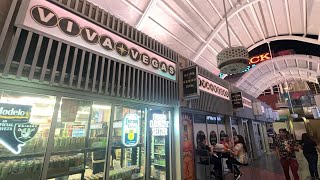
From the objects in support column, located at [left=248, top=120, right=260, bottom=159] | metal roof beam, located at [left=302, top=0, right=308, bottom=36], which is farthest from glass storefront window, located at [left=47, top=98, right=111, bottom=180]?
support column, located at [left=248, top=120, right=260, bottom=159]

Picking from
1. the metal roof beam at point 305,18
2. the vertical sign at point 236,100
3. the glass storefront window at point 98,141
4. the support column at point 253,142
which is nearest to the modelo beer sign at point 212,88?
→ the vertical sign at point 236,100

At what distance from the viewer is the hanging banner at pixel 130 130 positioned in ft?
11.0

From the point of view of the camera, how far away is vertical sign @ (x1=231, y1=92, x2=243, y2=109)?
7.55m

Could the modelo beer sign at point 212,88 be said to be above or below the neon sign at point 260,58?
below

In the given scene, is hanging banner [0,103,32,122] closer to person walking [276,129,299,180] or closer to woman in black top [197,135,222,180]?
woman in black top [197,135,222,180]

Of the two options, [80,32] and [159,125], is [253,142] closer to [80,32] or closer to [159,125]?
[159,125]

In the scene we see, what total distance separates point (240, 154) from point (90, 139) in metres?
4.17

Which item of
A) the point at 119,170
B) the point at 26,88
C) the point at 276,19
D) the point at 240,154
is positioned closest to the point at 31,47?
the point at 26,88

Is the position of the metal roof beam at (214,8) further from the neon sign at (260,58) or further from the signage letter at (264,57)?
the signage letter at (264,57)

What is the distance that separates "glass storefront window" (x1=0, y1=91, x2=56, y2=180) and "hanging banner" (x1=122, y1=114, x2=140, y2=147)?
1.34 meters

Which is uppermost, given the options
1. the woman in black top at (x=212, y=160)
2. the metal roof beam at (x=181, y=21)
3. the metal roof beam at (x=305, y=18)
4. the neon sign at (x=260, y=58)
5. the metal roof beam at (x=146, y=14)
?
the neon sign at (x=260, y=58)

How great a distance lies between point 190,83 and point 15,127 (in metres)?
3.64

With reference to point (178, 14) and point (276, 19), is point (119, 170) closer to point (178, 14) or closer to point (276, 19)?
point (178, 14)

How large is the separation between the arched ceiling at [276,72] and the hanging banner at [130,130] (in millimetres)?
13099
